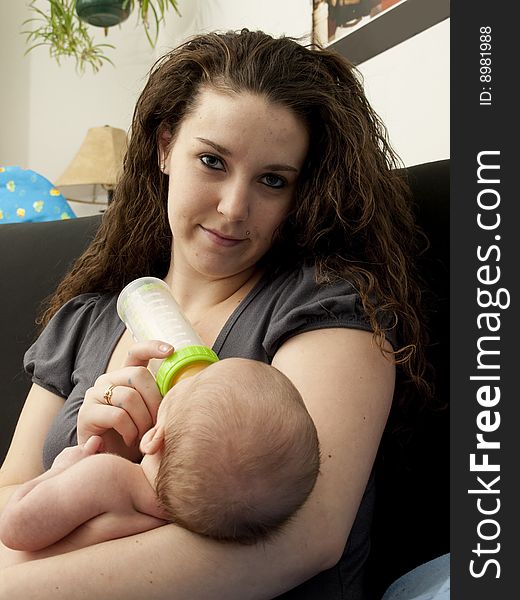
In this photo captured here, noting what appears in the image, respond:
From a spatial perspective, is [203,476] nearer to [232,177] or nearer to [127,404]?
[127,404]

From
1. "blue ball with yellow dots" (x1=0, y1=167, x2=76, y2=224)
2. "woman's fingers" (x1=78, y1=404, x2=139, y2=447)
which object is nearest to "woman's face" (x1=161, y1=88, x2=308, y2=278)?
"woman's fingers" (x1=78, y1=404, x2=139, y2=447)

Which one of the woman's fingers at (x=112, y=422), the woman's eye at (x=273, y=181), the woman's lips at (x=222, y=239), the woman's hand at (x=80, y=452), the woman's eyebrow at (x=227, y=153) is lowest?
the woman's hand at (x=80, y=452)

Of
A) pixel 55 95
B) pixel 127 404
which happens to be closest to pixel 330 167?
pixel 127 404

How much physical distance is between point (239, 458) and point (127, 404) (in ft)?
0.77

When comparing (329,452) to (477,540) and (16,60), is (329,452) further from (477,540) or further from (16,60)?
(16,60)

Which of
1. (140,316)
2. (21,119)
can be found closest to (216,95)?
(140,316)

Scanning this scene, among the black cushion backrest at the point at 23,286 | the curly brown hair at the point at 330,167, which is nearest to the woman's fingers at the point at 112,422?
the curly brown hair at the point at 330,167

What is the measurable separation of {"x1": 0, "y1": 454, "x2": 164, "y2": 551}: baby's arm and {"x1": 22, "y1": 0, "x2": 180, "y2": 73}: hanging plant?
8.25ft

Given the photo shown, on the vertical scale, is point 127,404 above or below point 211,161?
below

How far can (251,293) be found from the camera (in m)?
1.21

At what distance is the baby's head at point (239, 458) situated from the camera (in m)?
0.76

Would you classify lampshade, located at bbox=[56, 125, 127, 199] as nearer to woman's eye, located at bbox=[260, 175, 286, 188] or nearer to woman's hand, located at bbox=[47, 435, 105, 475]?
woman's eye, located at bbox=[260, 175, 286, 188]

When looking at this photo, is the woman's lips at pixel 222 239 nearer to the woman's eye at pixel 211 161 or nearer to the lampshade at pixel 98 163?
the woman's eye at pixel 211 161

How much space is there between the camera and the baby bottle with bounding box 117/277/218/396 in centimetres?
93
